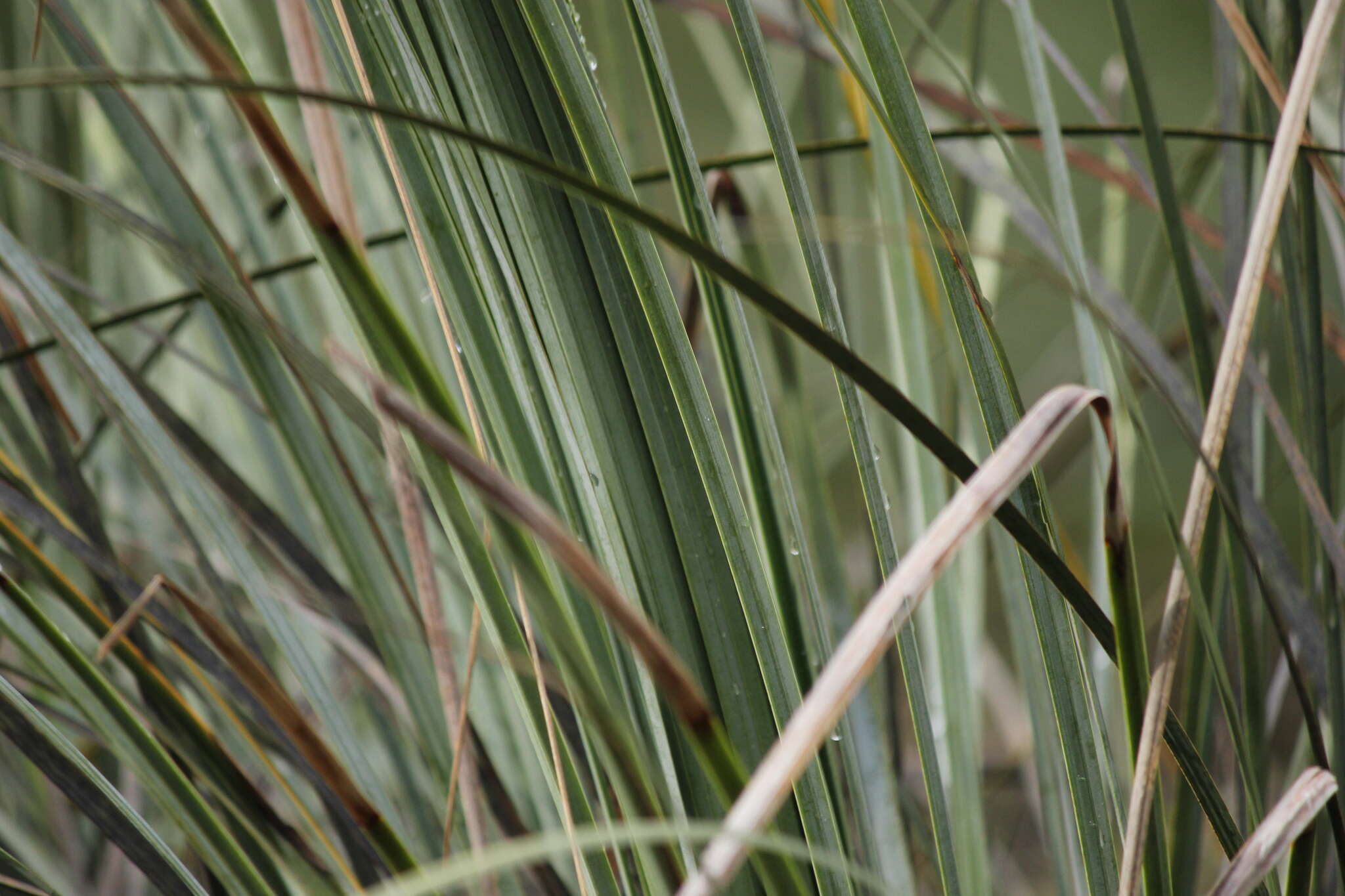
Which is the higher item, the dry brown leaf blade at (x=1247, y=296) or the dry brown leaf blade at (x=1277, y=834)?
the dry brown leaf blade at (x=1247, y=296)

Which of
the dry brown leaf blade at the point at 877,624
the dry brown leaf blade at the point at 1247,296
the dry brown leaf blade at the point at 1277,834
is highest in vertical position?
the dry brown leaf blade at the point at 1247,296

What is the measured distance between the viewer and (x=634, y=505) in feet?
0.62

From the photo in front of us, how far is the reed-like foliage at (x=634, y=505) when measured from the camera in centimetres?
15

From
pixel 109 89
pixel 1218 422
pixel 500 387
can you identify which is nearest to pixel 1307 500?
pixel 1218 422

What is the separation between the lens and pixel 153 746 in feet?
0.69

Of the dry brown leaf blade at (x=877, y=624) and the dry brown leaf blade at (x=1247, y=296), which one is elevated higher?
the dry brown leaf blade at (x=1247, y=296)

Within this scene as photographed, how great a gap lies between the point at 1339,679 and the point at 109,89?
13.5 inches

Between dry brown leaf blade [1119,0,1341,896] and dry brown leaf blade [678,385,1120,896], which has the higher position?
dry brown leaf blade [1119,0,1341,896]

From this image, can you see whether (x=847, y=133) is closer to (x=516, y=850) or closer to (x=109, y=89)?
(x=109, y=89)

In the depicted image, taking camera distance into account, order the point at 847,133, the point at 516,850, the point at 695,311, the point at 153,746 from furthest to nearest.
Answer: the point at 847,133 < the point at 695,311 < the point at 153,746 < the point at 516,850

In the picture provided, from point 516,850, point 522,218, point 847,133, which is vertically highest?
point 847,133

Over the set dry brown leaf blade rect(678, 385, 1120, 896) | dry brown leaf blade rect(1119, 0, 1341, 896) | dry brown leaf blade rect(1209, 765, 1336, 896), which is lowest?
dry brown leaf blade rect(1209, 765, 1336, 896)

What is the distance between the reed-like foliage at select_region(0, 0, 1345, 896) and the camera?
15 centimetres

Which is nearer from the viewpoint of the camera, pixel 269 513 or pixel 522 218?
pixel 522 218
